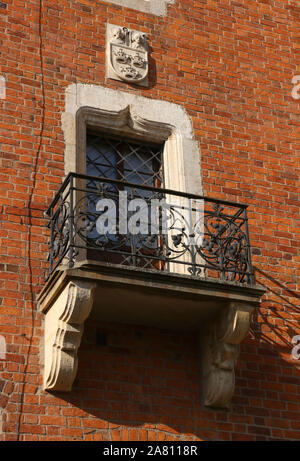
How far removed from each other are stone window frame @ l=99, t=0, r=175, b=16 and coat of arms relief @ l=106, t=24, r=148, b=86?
424 mm

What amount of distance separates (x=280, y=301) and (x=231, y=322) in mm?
1232

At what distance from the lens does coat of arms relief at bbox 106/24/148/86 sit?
9758mm

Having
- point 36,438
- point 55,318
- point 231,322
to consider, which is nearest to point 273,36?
point 231,322

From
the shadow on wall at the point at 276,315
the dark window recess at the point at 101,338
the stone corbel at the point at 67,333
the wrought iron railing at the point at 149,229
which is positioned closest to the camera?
the stone corbel at the point at 67,333

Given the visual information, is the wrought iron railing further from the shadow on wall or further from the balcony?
the shadow on wall

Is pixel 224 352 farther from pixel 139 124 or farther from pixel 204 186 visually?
pixel 139 124

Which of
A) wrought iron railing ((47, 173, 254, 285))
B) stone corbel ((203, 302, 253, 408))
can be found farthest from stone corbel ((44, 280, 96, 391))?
stone corbel ((203, 302, 253, 408))

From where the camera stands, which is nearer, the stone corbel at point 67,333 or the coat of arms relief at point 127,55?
the stone corbel at point 67,333

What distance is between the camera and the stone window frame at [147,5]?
10.3 m

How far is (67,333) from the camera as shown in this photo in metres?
7.75

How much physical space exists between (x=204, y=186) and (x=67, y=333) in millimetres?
2633

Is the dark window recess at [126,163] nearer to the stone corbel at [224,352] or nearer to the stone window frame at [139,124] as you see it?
the stone window frame at [139,124]

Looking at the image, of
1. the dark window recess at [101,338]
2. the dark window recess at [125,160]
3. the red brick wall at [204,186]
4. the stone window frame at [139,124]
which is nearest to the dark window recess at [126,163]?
the dark window recess at [125,160]

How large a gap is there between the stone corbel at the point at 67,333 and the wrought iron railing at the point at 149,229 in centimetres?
A: 29
